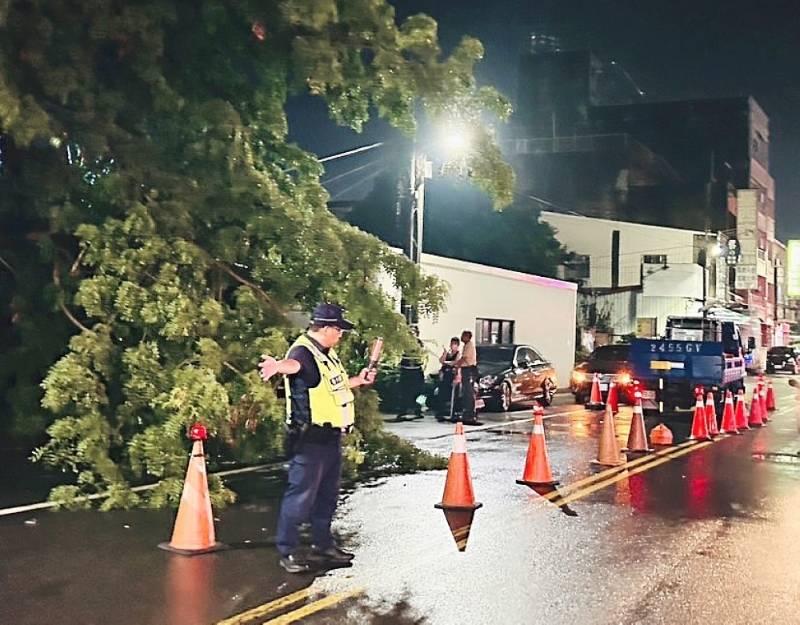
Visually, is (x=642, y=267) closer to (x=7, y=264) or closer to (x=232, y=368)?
(x=7, y=264)

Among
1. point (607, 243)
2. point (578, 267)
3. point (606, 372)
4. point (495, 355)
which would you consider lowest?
point (606, 372)

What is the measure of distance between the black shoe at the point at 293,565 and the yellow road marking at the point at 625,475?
381cm

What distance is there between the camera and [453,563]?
7629 millimetres

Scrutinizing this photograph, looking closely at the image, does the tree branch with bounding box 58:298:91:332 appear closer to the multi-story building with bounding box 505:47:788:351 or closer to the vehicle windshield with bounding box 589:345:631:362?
the vehicle windshield with bounding box 589:345:631:362

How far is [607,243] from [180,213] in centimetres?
4978

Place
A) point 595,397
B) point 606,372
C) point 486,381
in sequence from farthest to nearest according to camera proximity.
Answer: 1. point 606,372
2. point 595,397
3. point 486,381

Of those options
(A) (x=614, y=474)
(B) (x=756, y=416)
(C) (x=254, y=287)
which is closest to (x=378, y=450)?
(C) (x=254, y=287)

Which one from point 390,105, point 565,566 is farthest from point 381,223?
point 565,566

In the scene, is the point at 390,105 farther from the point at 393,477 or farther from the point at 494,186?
the point at 393,477

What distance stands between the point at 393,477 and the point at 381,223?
3005cm

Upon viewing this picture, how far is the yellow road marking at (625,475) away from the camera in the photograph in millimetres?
10695

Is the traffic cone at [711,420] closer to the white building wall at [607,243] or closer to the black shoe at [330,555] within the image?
the black shoe at [330,555]

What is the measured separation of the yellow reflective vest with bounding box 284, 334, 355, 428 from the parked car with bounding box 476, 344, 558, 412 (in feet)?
47.6

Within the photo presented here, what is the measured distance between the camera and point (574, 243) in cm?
5875
